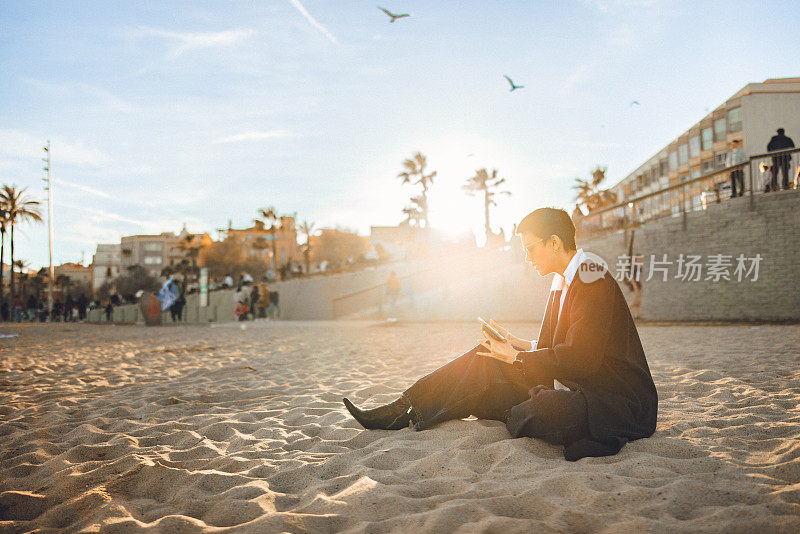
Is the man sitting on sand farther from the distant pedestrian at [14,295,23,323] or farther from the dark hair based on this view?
the distant pedestrian at [14,295,23,323]

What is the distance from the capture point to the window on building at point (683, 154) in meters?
43.2

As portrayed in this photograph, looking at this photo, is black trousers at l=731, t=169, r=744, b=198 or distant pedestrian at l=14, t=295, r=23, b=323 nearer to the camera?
black trousers at l=731, t=169, r=744, b=198

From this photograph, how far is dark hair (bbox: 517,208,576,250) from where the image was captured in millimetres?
2633

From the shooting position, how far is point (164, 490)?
2.39 metres

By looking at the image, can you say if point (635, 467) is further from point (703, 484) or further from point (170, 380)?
point (170, 380)

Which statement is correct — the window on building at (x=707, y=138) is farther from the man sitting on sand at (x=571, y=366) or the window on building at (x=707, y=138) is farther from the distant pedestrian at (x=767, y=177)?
the man sitting on sand at (x=571, y=366)

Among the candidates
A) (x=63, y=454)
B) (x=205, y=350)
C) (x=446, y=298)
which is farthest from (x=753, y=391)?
(x=446, y=298)

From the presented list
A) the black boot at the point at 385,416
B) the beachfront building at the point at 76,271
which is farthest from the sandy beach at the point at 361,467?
the beachfront building at the point at 76,271

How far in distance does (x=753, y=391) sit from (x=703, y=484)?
234 centimetres

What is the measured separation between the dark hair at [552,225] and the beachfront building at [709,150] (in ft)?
41.9

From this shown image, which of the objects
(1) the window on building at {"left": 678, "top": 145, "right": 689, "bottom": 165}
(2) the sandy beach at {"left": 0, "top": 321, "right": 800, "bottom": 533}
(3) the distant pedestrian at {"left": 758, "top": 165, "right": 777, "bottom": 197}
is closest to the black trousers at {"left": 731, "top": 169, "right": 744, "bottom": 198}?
(3) the distant pedestrian at {"left": 758, "top": 165, "right": 777, "bottom": 197}

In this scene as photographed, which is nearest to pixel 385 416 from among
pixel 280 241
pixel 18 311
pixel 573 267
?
pixel 573 267

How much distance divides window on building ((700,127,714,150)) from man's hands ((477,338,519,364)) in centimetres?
4618

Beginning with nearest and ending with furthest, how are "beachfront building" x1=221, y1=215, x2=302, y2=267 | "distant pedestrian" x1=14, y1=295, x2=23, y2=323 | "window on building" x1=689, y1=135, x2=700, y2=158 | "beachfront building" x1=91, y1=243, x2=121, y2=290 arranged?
1. "distant pedestrian" x1=14, y1=295, x2=23, y2=323
2. "window on building" x1=689, y1=135, x2=700, y2=158
3. "beachfront building" x1=221, y1=215, x2=302, y2=267
4. "beachfront building" x1=91, y1=243, x2=121, y2=290
